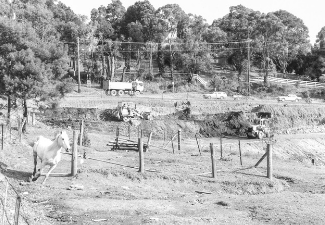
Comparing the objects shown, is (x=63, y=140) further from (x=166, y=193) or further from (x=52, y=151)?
(x=166, y=193)

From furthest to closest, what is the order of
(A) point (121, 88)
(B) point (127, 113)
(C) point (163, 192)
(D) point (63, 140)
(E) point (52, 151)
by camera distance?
1. (A) point (121, 88)
2. (B) point (127, 113)
3. (C) point (163, 192)
4. (E) point (52, 151)
5. (D) point (63, 140)

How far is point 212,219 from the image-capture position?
15.6 m

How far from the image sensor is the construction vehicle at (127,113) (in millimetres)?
50156

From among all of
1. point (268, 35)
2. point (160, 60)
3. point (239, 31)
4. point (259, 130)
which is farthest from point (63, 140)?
point (239, 31)

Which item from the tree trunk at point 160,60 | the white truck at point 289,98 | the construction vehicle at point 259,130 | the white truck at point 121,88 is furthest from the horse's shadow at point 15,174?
the tree trunk at point 160,60

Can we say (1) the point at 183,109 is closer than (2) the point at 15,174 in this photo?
No

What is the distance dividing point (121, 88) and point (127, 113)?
14101 millimetres

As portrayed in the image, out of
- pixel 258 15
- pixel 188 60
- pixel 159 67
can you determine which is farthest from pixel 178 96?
pixel 258 15

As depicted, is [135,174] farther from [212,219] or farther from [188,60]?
[188,60]

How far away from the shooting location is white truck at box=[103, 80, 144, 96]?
207 feet

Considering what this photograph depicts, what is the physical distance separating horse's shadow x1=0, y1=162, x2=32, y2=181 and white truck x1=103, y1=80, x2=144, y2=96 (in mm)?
43148

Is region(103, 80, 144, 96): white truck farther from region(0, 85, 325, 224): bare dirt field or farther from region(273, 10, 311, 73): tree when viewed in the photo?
region(0, 85, 325, 224): bare dirt field

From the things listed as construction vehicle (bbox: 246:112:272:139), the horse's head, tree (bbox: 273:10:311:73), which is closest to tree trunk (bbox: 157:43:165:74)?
tree (bbox: 273:10:311:73)

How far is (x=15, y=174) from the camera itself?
1936cm
